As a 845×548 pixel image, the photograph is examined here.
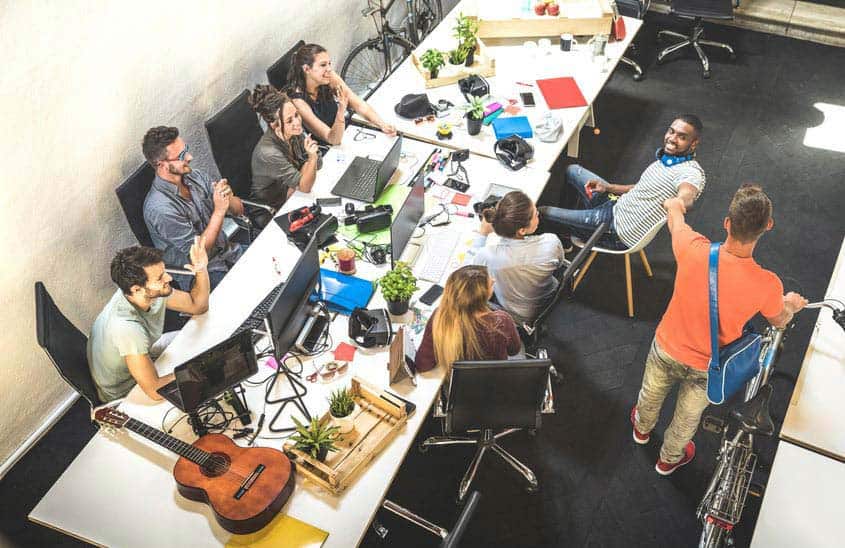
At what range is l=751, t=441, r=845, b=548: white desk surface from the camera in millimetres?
2525

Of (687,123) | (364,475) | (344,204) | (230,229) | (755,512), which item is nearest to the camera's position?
(364,475)

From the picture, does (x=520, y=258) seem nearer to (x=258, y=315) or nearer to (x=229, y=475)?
(x=258, y=315)

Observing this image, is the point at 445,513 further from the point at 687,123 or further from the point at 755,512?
the point at 687,123

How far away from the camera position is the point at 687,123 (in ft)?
11.9

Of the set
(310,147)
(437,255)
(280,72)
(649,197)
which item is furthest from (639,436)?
(280,72)

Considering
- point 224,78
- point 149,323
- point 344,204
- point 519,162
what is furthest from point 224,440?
point 224,78

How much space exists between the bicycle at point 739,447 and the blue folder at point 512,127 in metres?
1.93

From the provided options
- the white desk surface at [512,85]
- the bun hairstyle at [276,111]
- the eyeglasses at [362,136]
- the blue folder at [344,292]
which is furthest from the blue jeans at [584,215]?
the bun hairstyle at [276,111]

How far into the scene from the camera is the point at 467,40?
4.80 meters

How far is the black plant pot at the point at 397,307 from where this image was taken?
3264 mm

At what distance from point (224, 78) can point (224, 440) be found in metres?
2.67

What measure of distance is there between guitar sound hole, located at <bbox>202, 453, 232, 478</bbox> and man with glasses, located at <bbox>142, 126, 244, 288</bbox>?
138 cm

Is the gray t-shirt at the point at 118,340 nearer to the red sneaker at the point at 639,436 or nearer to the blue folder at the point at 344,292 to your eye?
the blue folder at the point at 344,292

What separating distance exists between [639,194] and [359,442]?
216 cm
